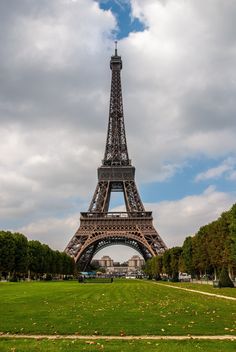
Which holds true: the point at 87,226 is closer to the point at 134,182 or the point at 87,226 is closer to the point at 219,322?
the point at 134,182

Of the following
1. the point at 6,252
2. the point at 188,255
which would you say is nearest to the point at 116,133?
the point at 188,255

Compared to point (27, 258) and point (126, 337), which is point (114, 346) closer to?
point (126, 337)

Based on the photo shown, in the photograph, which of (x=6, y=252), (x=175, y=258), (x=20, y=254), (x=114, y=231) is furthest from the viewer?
(x=114, y=231)

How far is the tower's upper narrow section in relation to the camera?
12125 cm

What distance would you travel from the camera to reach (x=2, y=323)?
15953 mm

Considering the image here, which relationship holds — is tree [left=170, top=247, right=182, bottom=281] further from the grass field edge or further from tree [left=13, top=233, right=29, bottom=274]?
the grass field edge

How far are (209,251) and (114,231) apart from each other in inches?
1845

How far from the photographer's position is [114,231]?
111938mm

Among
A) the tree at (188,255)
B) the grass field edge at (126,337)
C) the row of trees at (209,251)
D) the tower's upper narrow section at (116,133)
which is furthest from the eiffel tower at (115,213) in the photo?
the grass field edge at (126,337)

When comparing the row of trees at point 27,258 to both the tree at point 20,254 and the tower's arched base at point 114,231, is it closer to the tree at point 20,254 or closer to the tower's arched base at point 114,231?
the tree at point 20,254

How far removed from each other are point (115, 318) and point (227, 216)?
155 ft

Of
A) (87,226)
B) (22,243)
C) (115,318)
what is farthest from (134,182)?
(115,318)

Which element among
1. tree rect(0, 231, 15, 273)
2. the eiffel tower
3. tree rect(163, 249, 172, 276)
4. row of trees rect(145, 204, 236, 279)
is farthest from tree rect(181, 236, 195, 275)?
tree rect(0, 231, 15, 273)

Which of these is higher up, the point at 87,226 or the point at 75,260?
the point at 87,226
